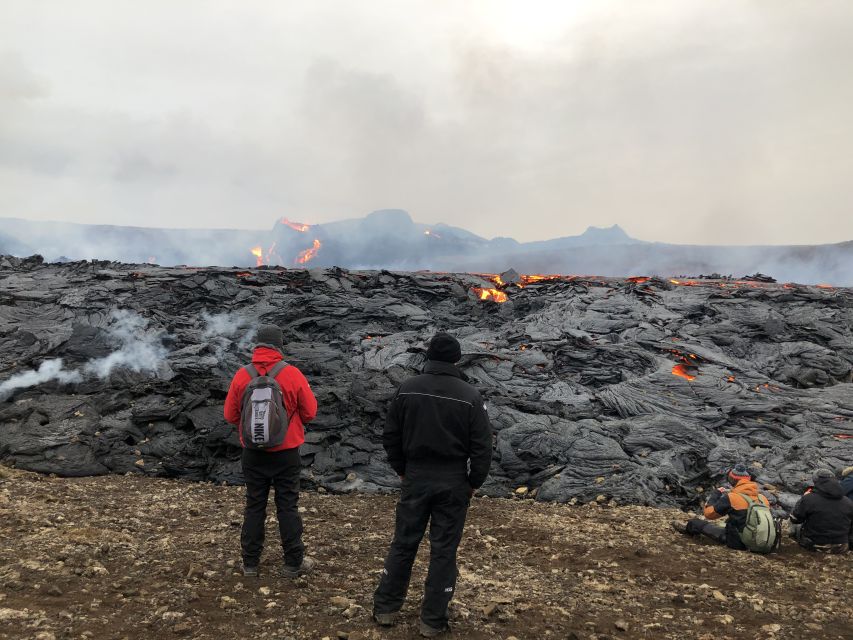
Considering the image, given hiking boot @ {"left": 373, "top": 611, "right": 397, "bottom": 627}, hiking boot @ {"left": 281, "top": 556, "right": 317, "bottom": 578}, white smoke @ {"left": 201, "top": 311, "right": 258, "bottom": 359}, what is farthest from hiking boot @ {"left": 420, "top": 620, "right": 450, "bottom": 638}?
white smoke @ {"left": 201, "top": 311, "right": 258, "bottom": 359}

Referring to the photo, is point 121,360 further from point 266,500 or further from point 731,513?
point 731,513

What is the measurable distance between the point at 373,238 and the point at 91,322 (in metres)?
53.4

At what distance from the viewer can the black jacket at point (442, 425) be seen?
4207 millimetres

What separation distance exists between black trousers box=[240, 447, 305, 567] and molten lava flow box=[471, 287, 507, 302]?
748 inches

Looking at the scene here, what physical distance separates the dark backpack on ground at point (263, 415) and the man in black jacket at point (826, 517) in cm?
604

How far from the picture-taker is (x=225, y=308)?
63.3ft

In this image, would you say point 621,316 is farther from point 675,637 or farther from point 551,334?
point 675,637

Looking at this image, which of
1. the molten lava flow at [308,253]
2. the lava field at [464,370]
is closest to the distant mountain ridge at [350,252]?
the molten lava flow at [308,253]

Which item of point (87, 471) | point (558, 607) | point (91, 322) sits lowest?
point (87, 471)

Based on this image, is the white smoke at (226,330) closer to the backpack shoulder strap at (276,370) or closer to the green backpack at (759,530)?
the backpack shoulder strap at (276,370)

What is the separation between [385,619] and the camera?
4164 millimetres

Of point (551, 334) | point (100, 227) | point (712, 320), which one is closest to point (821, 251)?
point (712, 320)

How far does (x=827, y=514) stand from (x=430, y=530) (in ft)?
16.5

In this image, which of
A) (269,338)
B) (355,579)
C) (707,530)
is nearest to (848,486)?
(707,530)
